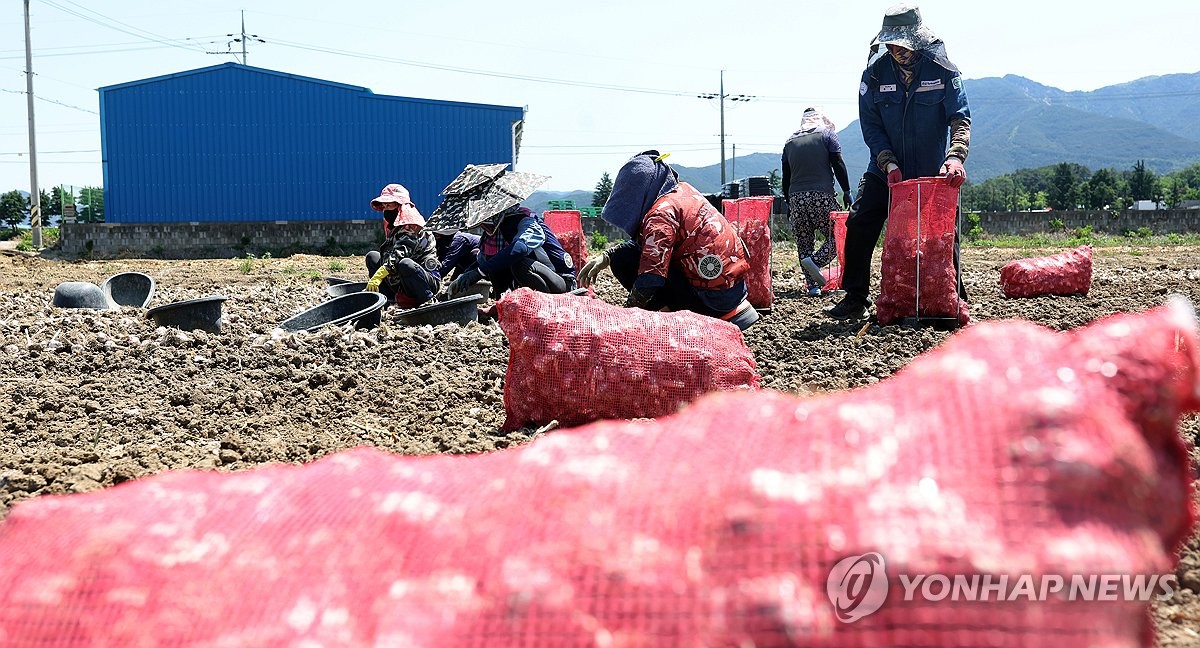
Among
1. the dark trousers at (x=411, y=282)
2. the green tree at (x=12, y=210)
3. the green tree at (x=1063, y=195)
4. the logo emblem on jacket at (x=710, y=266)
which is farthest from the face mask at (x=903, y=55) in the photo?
the green tree at (x=1063, y=195)

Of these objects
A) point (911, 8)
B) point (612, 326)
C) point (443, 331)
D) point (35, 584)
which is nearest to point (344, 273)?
point (443, 331)

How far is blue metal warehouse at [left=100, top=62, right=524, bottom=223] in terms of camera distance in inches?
1024

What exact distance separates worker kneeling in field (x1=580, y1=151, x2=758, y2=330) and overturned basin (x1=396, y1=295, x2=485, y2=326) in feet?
4.68

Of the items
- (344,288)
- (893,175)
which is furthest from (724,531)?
(344,288)

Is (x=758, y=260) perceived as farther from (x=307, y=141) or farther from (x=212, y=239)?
(x=307, y=141)

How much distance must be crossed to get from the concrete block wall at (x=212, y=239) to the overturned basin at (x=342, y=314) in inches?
607

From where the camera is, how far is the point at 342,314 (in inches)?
257

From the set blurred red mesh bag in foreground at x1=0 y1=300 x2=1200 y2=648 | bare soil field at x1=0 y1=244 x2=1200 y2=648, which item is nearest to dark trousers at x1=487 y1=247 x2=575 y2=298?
bare soil field at x1=0 y1=244 x2=1200 y2=648

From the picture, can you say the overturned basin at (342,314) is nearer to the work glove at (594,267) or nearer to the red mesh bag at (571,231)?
the work glove at (594,267)

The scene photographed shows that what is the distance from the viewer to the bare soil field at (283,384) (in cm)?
323

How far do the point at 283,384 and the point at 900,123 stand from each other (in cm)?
394

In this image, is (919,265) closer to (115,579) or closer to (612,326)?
(612,326)

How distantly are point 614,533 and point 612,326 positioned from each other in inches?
85.0

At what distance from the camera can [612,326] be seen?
316 centimetres
